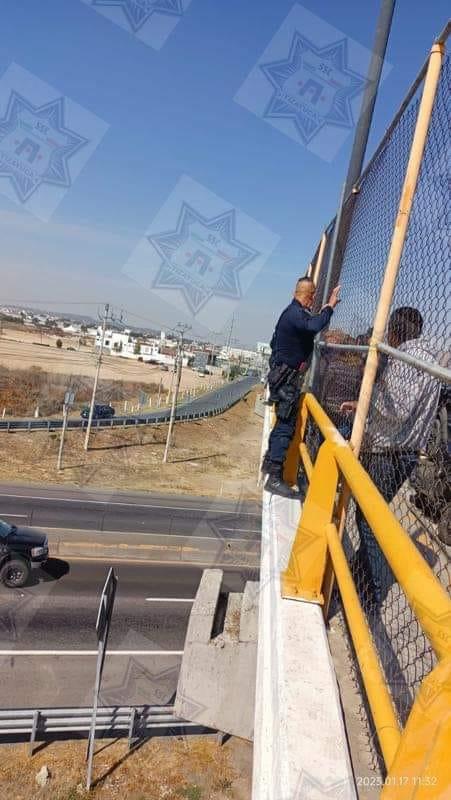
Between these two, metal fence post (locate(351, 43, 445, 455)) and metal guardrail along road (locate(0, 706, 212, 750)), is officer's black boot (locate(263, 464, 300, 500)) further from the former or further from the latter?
metal guardrail along road (locate(0, 706, 212, 750))

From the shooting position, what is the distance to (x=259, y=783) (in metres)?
1.90

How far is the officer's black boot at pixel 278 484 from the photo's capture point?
4660mm

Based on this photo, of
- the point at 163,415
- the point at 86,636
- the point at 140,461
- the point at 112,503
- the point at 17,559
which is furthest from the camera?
the point at 163,415

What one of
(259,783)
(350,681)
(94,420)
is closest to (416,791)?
(259,783)

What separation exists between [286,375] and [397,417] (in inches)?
67.5

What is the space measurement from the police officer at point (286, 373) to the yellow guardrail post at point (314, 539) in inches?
63.8

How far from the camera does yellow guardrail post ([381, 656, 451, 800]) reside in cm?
93

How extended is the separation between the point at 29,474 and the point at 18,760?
61.3ft

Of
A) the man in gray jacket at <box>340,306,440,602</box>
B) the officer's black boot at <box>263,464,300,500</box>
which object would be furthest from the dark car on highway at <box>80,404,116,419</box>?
the man in gray jacket at <box>340,306,440,602</box>

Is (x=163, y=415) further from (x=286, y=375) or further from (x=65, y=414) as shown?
(x=286, y=375)

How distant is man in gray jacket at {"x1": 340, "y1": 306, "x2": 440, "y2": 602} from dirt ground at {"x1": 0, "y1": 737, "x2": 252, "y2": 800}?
7.06 metres

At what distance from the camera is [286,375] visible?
454cm

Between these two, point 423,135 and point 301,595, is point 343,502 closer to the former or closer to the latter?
point 301,595

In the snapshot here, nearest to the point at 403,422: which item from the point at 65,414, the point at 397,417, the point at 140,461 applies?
the point at 397,417
